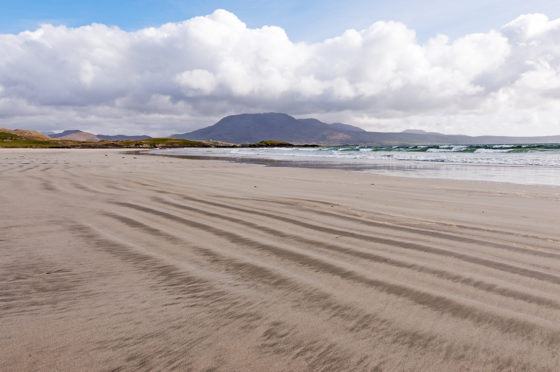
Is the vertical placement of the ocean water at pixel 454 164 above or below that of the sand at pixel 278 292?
above

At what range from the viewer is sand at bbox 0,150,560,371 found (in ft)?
5.16

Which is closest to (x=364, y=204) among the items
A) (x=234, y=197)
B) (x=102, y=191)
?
(x=234, y=197)

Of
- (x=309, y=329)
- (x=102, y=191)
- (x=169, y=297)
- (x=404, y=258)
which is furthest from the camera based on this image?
(x=102, y=191)

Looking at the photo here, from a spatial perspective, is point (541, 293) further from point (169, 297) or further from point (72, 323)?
point (72, 323)

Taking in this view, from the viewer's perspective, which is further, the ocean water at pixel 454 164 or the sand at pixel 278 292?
the ocean water at pixel 454 164

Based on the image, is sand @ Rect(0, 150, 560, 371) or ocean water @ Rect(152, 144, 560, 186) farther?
ocean water @ Rect(152, 144, 560, 186)

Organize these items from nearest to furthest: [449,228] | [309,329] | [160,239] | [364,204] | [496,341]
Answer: [496,341]
[309,329]
[160,239]
[449,228]
[364,204]

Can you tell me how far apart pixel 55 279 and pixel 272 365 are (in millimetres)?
1928

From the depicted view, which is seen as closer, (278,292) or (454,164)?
(278,292)

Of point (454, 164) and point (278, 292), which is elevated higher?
point (454, 164)

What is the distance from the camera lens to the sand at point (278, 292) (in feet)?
5.16

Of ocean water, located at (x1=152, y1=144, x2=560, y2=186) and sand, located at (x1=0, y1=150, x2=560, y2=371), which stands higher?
ocean water, located at (x1=152, y1=144, x2=560, y2=186)

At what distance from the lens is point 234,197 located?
256 inches

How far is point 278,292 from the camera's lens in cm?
223
